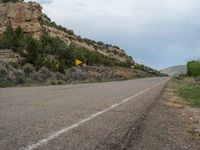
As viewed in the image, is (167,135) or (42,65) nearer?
(167,135)

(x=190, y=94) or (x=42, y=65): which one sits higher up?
(x=42, y=65)

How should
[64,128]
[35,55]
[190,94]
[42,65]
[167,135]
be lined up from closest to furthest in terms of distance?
[64,128] → [167,135] → [190,94] → [42,65] → [35,55]

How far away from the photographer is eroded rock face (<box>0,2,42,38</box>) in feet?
297

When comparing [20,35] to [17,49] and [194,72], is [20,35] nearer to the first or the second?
[17,49]

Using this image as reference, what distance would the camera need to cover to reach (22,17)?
3612 inches

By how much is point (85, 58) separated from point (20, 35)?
17.6m

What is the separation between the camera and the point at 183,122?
34.9ft

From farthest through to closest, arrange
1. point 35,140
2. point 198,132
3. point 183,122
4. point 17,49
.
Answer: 1. point 17,49
2. point 183,122
3. point 198,132
4. point 35,140

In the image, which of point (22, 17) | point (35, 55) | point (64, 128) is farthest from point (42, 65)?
point (64, 128)

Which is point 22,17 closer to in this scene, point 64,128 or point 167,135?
point 64,128

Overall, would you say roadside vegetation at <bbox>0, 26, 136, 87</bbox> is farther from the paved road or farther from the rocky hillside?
the paved road


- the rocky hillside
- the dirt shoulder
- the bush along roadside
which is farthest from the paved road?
the rocky hillside

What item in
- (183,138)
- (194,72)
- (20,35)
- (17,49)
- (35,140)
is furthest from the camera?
(194,72)

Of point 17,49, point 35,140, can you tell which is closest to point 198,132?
point 35,140
